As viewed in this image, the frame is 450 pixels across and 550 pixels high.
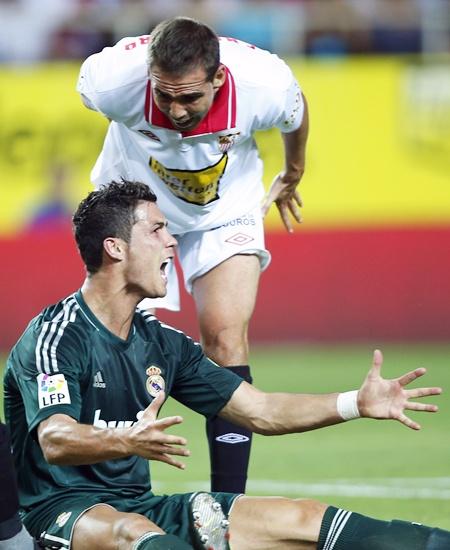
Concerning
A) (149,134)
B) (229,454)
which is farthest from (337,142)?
(229,454)

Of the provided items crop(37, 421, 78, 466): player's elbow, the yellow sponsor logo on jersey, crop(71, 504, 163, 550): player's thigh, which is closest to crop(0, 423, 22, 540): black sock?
crop(37, 421, 78, 466): player's elbow

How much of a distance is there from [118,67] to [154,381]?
5.47ft

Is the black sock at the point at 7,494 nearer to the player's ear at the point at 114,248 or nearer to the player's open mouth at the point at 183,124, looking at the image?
the player's ear at the point at 114,248

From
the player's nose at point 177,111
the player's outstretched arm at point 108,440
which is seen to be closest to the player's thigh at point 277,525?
the player's outstretched arm at point 108,440

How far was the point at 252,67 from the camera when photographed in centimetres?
607

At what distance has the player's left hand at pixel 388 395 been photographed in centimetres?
456

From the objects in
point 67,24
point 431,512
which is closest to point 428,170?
point 67,24

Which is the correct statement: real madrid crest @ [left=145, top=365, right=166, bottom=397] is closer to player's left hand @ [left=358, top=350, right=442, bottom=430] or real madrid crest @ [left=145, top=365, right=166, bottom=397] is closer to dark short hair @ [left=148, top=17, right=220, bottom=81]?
player's left hand @ [left=358, top=350, right=442, bottom=430]

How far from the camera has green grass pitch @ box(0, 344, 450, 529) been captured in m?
6.76

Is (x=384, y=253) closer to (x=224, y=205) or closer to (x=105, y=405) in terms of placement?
(x=224, y=205)

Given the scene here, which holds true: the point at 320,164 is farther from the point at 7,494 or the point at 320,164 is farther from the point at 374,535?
the point at 7,494

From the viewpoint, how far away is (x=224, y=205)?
6.48 metres

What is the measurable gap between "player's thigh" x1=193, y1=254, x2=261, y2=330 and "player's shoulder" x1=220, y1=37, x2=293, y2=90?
86 cm

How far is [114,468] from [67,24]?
9531mm
